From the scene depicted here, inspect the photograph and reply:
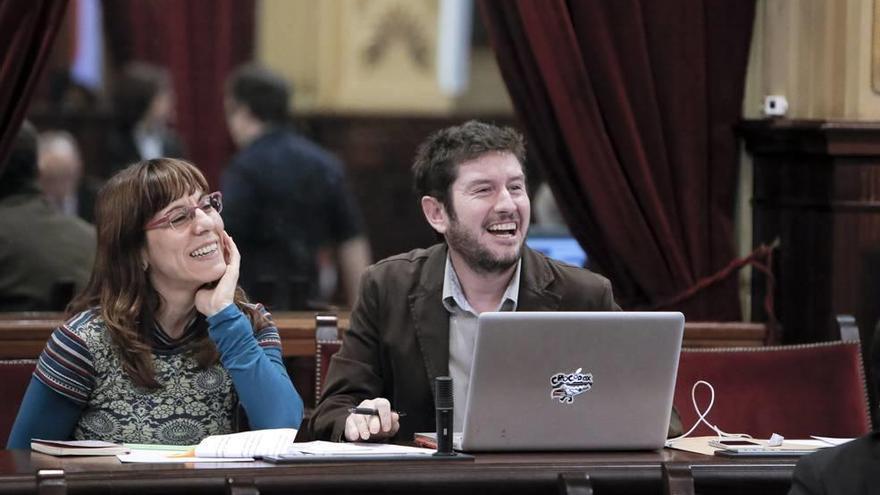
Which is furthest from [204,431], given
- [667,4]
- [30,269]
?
[667,4]

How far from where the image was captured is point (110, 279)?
3.63 meters

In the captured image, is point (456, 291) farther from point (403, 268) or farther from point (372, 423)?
point (372, 423)

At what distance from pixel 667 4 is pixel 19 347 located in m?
2.05

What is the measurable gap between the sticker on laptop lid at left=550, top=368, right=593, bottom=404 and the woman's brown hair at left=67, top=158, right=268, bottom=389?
825 millimetres

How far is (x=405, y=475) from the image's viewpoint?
118 inches

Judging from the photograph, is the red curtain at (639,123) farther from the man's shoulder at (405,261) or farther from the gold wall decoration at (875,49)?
the man's shoulder at (405,261)

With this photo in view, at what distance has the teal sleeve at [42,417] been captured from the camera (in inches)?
137

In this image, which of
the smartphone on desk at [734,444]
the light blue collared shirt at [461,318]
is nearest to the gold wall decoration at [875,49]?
the light blue collared shirt at [461,318]

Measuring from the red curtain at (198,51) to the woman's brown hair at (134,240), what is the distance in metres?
5.52

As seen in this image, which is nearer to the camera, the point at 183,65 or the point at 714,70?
the point at 714,70

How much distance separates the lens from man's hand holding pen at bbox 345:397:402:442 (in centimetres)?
329

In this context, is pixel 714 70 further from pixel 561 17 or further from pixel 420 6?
pixel 420 6

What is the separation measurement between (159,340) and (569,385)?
948 mm

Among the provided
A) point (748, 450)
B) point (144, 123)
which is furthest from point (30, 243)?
point (144, 123)
